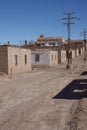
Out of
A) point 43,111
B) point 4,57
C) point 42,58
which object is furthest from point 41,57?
point 43,111

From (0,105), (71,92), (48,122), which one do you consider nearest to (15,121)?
(48,122)

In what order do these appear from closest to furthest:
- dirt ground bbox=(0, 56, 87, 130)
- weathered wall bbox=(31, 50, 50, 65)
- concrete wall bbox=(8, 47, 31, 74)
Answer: dirt ground bbox=(0, 56, 87, 130)
concrete wall bbox=(8, 47, 31, 74)
weathered wall bbox=(31, 50, 50, 65)

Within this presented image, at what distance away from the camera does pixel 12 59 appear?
97.0 ft

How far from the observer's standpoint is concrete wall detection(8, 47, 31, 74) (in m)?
29.0

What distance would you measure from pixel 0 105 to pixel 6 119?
2.97 meters

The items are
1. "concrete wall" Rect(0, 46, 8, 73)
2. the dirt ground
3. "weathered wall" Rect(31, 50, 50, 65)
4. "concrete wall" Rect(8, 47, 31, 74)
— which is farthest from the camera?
"weathered wall" Rect(31, 50, 50, 65)

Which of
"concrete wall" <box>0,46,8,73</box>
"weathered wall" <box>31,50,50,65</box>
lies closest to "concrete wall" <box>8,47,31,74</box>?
"concrete wall" <box>0,46,8,73</box>

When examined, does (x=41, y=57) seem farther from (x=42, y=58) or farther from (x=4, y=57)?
(x=4, y=57)

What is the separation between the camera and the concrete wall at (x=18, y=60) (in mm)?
28953

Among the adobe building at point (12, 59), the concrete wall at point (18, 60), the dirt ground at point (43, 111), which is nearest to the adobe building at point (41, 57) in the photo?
the concrete wall at point (18, 60)

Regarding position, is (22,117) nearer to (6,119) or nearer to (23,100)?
(6,119)

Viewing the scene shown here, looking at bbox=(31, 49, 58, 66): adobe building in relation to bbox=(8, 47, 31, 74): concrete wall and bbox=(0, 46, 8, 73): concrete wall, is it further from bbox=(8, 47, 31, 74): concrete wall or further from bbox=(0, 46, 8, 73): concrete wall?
bbox=(0, 46, 8, 73): concrete wall

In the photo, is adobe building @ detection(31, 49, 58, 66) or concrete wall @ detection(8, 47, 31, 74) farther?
adobe building @ detection(31, 49, 58, 66)

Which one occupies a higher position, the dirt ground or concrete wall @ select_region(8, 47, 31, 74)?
concrete wall @ select_region(8, 47, 31, 74)
